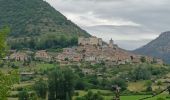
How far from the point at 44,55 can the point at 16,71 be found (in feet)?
443

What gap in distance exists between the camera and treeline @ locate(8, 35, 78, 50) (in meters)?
173

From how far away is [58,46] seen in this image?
176000mm

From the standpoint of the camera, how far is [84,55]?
542 feet

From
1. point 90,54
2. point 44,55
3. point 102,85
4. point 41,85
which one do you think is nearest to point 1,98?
point 41,85

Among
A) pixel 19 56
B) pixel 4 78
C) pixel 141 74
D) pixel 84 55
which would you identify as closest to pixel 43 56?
pixel 19 56

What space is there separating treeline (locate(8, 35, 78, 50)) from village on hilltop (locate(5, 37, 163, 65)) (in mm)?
3482

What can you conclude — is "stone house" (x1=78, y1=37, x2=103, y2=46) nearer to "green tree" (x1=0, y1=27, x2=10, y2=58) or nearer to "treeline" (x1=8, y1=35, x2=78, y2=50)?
"treeline" (x1=8, y1=35, x2=78, y2=50)

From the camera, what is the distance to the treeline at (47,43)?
173 meters

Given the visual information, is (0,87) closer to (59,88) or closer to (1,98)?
(1,98)

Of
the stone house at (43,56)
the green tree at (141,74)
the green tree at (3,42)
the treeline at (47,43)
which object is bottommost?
the green tree at (141,74)

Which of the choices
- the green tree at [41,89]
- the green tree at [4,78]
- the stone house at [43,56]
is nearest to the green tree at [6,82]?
the green tree at [4,78]

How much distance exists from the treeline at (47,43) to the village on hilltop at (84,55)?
11.4 ft

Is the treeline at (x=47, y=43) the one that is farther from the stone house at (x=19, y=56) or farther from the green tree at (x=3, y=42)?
the green tree at (x=3, y=42)

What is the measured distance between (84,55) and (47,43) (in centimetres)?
1570
